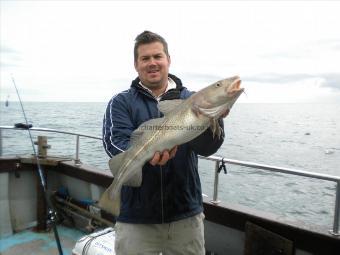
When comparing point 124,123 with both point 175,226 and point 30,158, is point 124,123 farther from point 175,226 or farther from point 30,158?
point 30,158

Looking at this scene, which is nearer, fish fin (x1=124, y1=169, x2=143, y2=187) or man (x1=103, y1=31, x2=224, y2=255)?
fish fin (x1=124, y1=169, x2=143, y2=187)

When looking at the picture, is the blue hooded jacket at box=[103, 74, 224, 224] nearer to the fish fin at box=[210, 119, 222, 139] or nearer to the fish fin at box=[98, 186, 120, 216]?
the fish fin at box=[210, 119, 222, 139]

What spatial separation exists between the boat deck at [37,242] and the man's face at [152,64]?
4.17 metres

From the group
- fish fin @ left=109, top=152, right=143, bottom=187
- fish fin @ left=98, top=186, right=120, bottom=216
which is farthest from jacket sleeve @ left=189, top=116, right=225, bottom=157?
fish fin @ left=98, top=186, right=120, bottom=216

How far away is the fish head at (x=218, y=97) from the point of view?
2.75 metres

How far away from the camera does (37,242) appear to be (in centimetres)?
660

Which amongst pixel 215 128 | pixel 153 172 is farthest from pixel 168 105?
pixel 153 172

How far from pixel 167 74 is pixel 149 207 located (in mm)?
1246

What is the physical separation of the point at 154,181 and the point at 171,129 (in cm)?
57

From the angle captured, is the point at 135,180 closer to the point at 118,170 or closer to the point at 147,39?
the point at 118,170

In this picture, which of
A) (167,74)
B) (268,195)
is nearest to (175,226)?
(167,74)

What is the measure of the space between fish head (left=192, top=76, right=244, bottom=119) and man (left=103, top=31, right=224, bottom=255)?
12.3 inches

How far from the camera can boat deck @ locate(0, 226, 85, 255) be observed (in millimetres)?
6262

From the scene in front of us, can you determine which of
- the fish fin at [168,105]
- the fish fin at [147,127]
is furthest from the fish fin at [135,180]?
the fish fin at [168,105]
